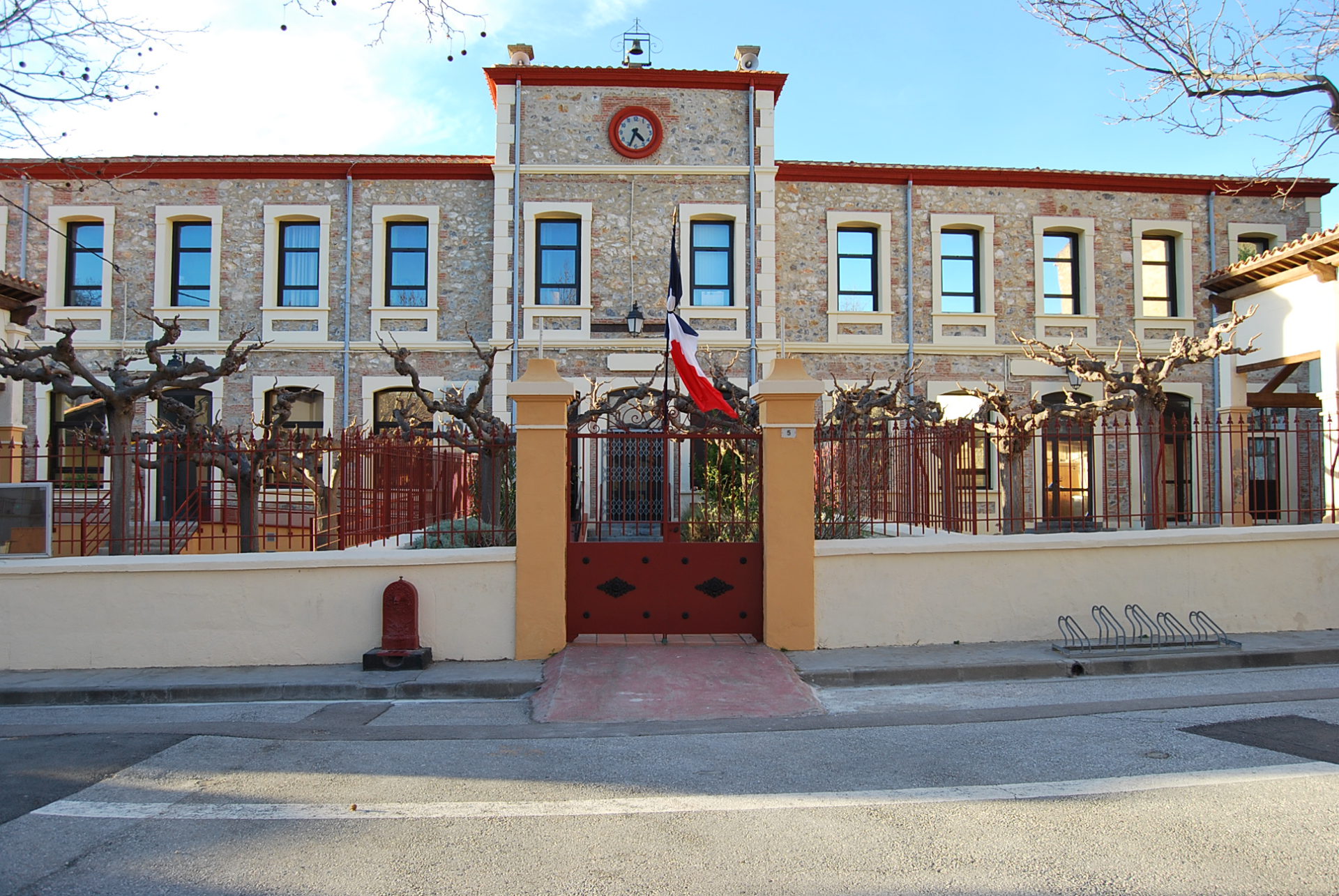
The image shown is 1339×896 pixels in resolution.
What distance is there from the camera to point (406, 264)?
62.7ft

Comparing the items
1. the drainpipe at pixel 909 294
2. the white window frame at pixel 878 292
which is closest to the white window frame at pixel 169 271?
the white window frame at pixel 878 292

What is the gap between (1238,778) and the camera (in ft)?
16.8

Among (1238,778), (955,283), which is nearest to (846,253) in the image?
(955,283)

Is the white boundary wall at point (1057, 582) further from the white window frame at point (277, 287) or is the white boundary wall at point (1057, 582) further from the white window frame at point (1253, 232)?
the white window frame at point (277, 287)

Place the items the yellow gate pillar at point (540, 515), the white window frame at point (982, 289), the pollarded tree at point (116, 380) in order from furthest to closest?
1. the white window frame at point (982, 289)
2. the pollarded tree at point (116, 380)
3. the yellow gate pillar at point (540, 515)

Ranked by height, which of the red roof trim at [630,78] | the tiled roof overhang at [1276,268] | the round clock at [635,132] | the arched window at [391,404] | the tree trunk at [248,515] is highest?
the red roof trim at [630,78]

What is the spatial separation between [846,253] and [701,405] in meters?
11.6

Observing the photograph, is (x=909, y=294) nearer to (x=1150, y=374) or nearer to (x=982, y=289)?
(x=982, y=289)

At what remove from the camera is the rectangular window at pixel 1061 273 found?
64.8 ft

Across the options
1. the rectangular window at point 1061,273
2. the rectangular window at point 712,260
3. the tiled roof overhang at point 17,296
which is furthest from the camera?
the rectangular window at point 1061,273

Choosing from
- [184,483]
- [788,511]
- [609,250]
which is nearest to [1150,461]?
[788,511]

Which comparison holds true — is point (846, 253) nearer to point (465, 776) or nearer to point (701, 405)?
point (701, 405)

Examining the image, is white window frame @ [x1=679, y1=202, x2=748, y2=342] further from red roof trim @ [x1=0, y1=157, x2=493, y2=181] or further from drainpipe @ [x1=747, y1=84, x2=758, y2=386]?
red roof trim @ [x1=0, y1=157, x2=493, y2=181]

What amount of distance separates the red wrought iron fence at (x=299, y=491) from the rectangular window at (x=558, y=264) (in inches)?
278
